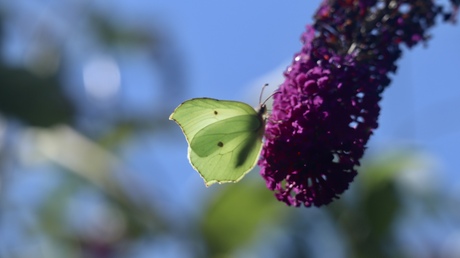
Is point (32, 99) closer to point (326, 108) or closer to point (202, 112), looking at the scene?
point (202, 112)

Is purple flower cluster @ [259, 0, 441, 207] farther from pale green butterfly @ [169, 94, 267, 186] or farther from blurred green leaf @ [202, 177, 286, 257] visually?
blurred green leaf @ [202, 177, 286, 257]

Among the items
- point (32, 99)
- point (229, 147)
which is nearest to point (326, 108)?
point (229, 147)

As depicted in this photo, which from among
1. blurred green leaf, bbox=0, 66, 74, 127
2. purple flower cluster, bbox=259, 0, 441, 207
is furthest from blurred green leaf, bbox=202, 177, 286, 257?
purple flower cluster, bbox=259, 0, 441, 207

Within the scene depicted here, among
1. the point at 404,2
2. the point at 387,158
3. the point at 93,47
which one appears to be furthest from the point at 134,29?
the point at 404,2

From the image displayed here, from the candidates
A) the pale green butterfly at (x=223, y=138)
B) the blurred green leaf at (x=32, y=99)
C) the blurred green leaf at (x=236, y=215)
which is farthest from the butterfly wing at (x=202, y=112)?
the blurred green leaf at (x=32, y=99)

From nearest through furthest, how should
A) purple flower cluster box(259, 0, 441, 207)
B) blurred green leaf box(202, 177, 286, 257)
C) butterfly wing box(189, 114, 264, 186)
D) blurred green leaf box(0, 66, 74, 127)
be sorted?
purple flower cluster box(259, 0, 441, 207), butterfly wing box(189, 114, 264, 186), blurred green leaf box(202, 177, 286, 257), blurred green leaf box(0, 66, 74, 127)

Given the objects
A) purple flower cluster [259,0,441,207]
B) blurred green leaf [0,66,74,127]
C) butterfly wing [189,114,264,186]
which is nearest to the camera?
purple flower cluster [259,0,441,207]

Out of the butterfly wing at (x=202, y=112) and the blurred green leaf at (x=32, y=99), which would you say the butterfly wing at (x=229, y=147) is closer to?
the butterfly wing at (x=202, y=112)
